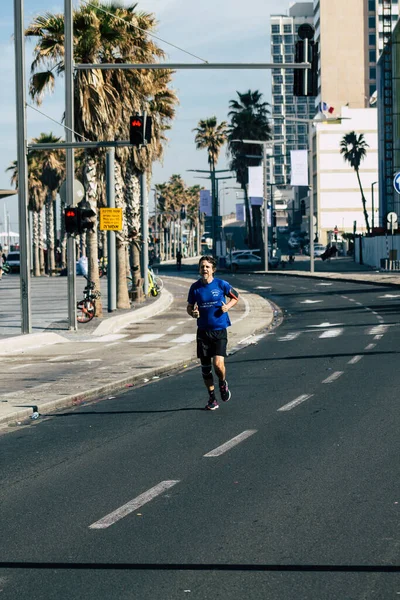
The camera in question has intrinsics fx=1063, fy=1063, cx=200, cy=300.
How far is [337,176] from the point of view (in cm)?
15888

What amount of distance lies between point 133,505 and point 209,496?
631 millimetres

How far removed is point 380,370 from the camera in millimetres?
18078

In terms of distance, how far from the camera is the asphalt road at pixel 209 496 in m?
6.13

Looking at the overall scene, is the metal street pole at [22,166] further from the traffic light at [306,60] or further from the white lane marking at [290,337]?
the traffic light at [306,60]

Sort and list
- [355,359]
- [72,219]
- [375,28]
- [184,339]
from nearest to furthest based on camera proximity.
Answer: [355,359], [184,339], [72,219], [375,28]

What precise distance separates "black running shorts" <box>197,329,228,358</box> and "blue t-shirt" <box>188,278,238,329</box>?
0.24 ft

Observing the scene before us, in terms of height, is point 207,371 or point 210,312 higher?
point 210,312

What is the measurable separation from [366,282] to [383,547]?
167ft

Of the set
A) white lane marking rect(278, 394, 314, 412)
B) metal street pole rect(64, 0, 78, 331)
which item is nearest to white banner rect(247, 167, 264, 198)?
metal street pole rect(64, 0, 78, 331)

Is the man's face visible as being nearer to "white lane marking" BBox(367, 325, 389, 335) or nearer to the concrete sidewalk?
the concrete sidewalk

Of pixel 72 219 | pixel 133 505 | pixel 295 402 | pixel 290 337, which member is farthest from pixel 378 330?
pixel 133 505

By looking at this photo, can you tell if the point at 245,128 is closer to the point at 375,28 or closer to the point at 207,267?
the point at 207,267

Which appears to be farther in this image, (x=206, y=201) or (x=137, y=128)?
(x=206, y=201)

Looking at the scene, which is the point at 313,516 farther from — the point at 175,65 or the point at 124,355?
the point at 175,65
